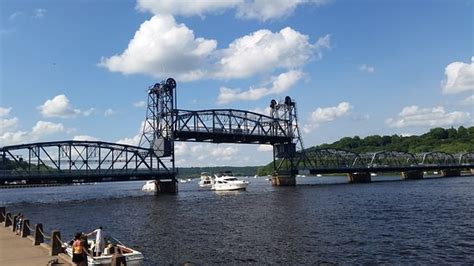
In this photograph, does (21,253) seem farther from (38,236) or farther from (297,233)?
(297,233)

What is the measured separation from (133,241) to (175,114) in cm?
9558

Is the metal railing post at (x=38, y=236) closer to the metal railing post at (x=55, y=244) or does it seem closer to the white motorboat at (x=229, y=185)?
the metal railing post at (x=55, y=244)

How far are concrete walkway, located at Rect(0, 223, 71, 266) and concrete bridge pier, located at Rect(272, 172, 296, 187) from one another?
445 ft

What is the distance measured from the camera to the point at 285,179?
168 meters

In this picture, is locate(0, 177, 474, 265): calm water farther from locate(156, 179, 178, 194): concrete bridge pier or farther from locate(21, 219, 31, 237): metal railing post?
locate(156, 179, 178, 194): concrete bridge pier

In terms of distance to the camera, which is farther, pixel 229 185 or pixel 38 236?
pixel 229 185

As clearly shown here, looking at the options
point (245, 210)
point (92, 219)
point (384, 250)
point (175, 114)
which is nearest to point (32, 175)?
point (175, 114)

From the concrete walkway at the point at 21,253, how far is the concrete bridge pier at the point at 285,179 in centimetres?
13556

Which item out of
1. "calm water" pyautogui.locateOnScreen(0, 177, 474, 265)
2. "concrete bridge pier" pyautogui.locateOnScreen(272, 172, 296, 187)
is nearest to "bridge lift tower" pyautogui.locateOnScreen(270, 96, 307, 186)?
"concrete bridge pier" pyautogui.locateOnScreen(272, 172, 296, 187)

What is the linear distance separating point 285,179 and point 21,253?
14328 centimetres

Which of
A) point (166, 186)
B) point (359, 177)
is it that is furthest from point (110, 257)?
point (359, 177)

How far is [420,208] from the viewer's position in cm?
6888

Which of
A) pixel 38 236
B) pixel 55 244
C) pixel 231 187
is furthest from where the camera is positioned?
pixel 231 187

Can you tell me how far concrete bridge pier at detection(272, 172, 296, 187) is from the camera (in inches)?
6570
